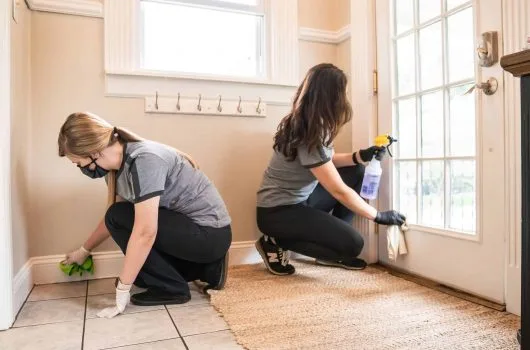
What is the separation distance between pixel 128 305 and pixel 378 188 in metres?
1.32

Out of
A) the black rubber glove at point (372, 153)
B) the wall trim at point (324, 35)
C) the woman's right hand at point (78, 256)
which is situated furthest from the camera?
the wall trim at point (324, 35)

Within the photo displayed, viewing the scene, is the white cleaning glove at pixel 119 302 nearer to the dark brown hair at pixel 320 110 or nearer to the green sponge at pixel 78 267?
the green sponge at pixel 78 267

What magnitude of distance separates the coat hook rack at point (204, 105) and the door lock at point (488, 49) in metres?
1.12

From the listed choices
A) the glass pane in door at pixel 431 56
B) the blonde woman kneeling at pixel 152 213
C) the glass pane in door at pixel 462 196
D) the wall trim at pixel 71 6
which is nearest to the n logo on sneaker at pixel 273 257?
the blonde woman kneeling at pixel 152 213

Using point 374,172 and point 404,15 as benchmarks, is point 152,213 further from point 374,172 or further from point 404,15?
point 404,15

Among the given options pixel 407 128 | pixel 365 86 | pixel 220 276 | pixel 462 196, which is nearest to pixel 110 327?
pixel 220 276

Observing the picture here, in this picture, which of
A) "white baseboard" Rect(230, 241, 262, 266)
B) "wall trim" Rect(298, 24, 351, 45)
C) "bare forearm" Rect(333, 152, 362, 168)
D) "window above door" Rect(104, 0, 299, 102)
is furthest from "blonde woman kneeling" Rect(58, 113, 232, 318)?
"wall trim" Rect(298, 24, 351, 45)

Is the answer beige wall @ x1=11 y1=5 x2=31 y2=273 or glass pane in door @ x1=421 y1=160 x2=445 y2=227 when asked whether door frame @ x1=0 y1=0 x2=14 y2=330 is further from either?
glass pane in door @ x1=421 y1=160 x2=445 y2=227

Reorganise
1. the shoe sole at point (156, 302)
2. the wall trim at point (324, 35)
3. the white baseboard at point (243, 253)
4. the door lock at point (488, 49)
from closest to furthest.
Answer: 1. the door lock at point (488, 49)
2. the shoe sole at point (156, 302)
3. the white baseboard at point (243, 253)
4. the wall trim at point (324, 35)

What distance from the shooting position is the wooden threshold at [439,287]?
1.49 metres

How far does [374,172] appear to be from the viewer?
78.4 inches

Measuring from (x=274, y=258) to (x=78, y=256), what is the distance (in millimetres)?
935

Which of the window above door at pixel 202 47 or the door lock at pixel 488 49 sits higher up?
the window above door at pixel 202 47

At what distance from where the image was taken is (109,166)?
1503mm
